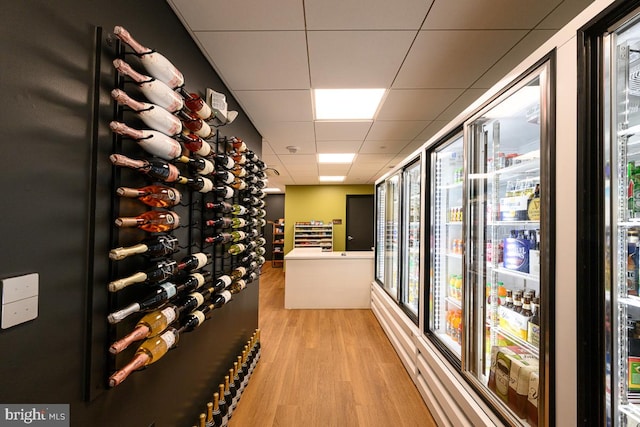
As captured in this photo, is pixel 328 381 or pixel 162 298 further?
pixel 328 381

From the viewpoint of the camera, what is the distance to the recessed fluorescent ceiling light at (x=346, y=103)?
2568mm

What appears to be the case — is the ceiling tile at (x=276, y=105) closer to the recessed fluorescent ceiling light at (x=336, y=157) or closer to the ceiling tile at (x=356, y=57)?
the ceiling tile at (x=356, y=57)

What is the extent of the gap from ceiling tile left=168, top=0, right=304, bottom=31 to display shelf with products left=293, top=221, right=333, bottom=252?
7.07m

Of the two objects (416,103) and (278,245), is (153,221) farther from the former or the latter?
(278,245)

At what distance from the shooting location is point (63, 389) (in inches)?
35.3

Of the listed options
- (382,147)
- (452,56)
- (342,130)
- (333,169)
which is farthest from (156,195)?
(333,169)

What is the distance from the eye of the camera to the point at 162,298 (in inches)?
50.3

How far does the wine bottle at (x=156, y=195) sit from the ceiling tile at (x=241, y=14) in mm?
979

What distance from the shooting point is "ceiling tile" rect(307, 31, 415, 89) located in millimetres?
1757

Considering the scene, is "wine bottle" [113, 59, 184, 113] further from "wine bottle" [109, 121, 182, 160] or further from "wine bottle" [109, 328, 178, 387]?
"wine bottle" [109, 328, 178, 387]

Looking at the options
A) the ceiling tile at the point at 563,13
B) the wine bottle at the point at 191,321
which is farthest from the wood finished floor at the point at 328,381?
the ceiling tile at the point at 563,13

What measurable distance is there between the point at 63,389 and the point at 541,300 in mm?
1725

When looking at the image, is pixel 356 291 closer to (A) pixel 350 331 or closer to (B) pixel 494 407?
(A) pixel 350 331

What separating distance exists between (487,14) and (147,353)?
7.69 feet
